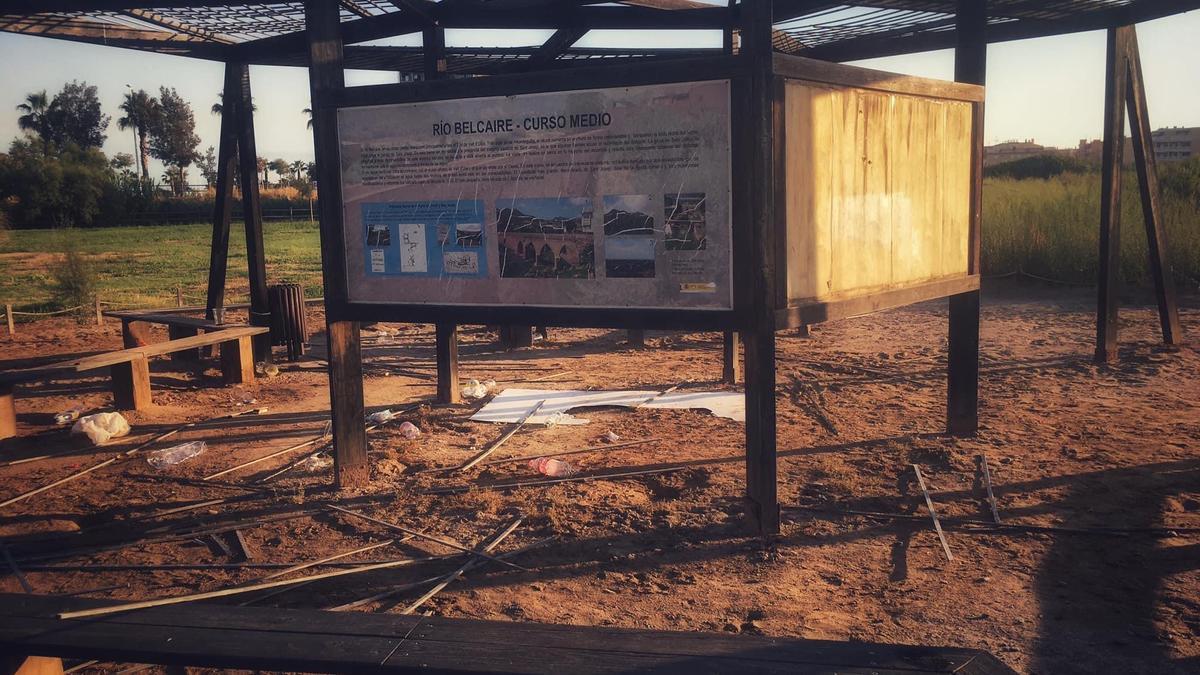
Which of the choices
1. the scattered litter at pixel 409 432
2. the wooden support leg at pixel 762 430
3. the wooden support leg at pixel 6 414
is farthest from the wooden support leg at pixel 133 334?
the wooden support leg at pixel 762 430

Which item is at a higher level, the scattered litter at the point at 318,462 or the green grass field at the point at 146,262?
the green grass field at the point at 146,262

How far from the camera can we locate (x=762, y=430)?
5.13 meters

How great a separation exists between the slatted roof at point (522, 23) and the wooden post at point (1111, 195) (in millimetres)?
738

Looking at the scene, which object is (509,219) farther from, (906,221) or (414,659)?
(414,659)

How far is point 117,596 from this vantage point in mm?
4609

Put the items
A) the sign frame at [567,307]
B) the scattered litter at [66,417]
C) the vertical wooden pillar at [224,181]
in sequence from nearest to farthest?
the sign frame at [567,307] → the scattered litter at [66,417] → the vertical wooden pillar at [224,181]

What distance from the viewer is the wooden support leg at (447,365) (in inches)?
349

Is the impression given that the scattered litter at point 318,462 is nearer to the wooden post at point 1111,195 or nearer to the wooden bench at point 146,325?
the wooden bench at point 146,325

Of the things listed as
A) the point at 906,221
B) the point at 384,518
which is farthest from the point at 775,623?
the point at 906,221

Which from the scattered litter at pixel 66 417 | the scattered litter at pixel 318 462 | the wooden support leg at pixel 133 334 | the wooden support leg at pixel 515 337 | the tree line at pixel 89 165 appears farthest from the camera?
the tree line at pixel 89 165

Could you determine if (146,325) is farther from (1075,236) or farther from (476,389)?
(1075,236)

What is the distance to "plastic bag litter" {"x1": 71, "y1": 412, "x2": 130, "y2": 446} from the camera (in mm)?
7910

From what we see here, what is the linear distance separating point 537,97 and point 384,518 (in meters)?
2.77

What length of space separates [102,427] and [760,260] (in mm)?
6190
